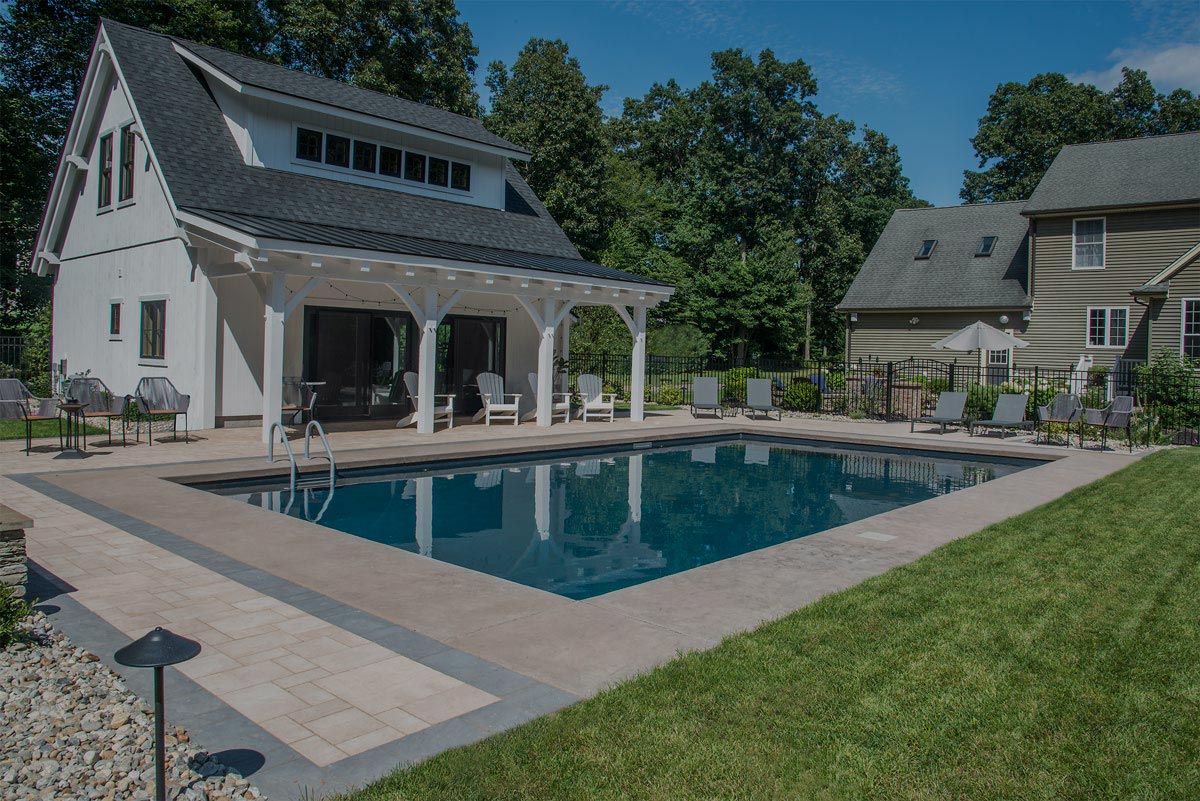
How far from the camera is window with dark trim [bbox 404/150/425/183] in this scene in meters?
18.0

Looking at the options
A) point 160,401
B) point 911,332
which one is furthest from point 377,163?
point 911,332

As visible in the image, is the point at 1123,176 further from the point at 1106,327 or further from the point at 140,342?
the point at 140,342

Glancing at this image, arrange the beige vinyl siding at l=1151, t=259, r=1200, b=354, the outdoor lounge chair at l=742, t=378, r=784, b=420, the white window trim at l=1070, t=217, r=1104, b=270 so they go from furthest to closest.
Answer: the white window trim at l=1070, t=217, r=1104, b=270 → the beige vinyl siding at l=1151, t=259, r=1200, b=354 → the outdoor lounge chair at l=742, t=378, r=784, b=420

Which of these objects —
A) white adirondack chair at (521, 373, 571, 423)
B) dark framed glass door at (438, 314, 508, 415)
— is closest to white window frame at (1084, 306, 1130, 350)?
white adirondack chair at (521, 373, 571, 423)

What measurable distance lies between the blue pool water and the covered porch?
323cm

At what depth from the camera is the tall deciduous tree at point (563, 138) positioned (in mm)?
33000

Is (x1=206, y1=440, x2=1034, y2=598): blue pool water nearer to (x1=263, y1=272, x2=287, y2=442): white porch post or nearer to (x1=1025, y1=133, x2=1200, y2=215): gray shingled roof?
(x1=263, y1=272, x2=287, y2=442): white porch post

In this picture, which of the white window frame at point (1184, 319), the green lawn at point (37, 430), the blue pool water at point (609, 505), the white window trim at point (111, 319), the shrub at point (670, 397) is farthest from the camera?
the shrub at point (670, 397)

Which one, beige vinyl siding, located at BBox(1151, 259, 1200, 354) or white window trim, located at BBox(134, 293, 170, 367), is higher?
beige vinyl siding, located at BBox(1151, 259, 1200, 354)

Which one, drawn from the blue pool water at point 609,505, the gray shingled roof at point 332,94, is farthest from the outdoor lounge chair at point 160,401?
the gray shingled roof at point 332,94

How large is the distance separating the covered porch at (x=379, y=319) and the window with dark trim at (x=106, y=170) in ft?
16.0

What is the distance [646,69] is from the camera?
4934cm

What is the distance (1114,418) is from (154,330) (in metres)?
17.6

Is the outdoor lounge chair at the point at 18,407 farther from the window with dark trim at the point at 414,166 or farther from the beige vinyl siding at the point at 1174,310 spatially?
the beige vinyl siding at the point at 1174,310
